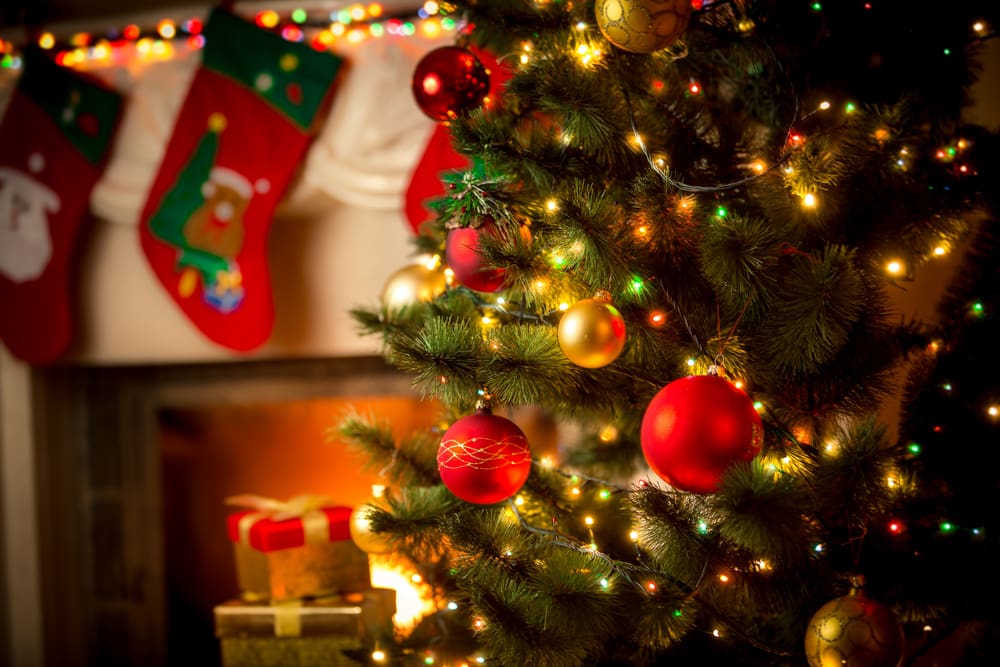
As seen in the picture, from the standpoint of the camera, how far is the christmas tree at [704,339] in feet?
2.60

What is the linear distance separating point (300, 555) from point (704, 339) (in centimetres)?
78

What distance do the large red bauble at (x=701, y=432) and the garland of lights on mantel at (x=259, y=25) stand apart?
1144 millimetres

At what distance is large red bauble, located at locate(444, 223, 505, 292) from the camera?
91 centimetres

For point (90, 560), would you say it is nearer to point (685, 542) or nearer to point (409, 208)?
point (409, 208)

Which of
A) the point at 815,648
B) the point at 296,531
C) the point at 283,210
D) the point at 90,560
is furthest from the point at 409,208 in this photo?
the point at 90,560

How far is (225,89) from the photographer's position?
5.56 feet

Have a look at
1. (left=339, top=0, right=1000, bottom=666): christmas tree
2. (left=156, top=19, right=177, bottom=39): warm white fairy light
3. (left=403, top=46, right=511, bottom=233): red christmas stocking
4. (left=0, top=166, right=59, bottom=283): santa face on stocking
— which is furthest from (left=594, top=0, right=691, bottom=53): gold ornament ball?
(left=0, top=166, right=59, bottom=283): santa face on stocking

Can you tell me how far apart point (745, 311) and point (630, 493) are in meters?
0.23

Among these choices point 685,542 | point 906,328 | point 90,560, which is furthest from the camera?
point 90,560

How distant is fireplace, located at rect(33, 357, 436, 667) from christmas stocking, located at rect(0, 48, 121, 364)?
31 cm

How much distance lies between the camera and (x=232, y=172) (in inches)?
66.0

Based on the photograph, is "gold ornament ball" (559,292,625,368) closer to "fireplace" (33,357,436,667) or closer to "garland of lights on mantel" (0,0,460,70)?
"garland of lights on mantel" (0,0,460,70)

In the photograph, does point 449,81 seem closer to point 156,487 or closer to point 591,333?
point 591,333

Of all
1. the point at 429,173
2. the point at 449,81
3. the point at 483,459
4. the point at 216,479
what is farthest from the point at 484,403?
the point at 216,479
